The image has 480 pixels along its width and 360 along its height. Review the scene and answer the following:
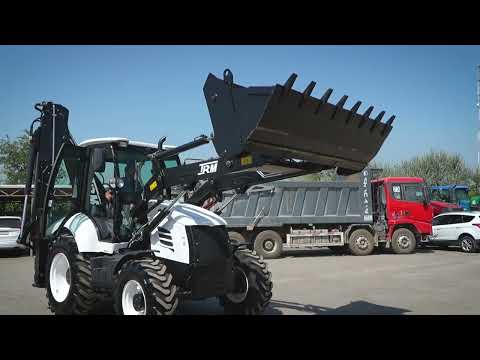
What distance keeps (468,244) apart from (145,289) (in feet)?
54.2

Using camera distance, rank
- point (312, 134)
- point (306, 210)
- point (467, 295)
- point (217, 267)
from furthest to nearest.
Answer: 1. point (306, 210)
2. point (467, 295)
3. point (217, 267)
4. point (312, 134)

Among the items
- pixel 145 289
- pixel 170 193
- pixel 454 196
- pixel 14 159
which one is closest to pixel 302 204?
pixel 170 193

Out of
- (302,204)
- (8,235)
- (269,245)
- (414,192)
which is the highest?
(414,192)

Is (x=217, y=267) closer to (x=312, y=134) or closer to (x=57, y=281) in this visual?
(x=312, y=134)

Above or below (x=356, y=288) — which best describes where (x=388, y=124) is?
above

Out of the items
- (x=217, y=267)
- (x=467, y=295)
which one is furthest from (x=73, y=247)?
(x=467, y=295)

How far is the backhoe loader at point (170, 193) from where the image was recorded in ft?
16.3

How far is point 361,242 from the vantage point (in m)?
17.6

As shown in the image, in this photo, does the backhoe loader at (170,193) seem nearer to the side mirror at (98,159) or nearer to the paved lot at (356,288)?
the side mirror at (98,159)

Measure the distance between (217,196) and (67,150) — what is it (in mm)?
2815

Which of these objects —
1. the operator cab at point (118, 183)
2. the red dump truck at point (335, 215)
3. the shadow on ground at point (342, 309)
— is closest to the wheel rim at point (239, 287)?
the shadow on ground at point (342, 309)

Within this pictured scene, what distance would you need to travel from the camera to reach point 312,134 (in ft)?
Result: 16.6

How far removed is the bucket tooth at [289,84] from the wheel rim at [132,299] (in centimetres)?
293

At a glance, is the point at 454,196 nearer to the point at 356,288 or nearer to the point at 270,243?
the point at 270,243
